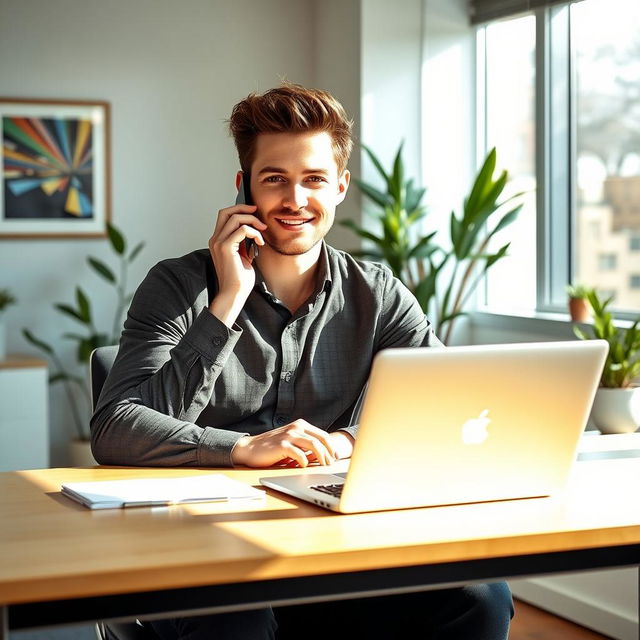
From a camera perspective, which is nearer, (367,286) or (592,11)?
(367,286)

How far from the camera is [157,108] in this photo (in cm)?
529

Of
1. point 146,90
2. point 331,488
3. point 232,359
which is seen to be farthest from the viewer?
point 146,90

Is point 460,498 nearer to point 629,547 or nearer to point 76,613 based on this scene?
point 629,547

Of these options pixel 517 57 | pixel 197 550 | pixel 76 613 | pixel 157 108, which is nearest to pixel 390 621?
pixel 197 550

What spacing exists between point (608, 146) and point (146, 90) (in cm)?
227

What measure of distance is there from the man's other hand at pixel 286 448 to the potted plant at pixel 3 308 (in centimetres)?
324

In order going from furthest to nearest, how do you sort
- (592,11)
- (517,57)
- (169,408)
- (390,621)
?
(517,57), (592,11), (169,408), (390,621)

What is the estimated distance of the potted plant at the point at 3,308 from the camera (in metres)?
4.84

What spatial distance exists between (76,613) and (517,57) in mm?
3901

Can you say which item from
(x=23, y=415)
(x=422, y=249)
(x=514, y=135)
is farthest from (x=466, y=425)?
(x=23, y=415)

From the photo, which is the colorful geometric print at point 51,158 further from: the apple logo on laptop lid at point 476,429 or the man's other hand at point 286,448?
the apple logo on laptop lid at point 476,429

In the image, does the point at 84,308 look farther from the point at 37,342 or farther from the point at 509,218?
the point at 509,218

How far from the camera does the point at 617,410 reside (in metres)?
2.80

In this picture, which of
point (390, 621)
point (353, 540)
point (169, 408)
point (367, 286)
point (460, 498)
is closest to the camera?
point (353, 540)
